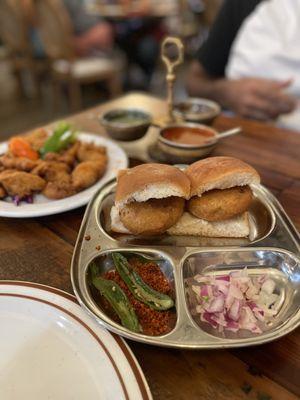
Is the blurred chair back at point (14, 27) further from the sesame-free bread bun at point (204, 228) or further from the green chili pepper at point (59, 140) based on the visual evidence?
the sesame-free bread bun at point (204, 228)

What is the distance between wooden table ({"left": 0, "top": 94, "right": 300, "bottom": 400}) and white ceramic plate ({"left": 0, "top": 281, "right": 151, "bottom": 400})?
0.28 feet

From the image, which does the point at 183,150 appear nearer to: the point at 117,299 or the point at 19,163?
the point at 19,163

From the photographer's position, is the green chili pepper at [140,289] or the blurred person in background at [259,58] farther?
the blurred person in background at [259,58]

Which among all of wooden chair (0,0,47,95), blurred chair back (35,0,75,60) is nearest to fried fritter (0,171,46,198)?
blurred chair back (35,0,75,60)

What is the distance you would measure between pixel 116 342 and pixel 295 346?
0.49m

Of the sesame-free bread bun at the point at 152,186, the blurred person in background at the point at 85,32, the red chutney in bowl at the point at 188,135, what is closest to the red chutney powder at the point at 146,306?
the sesame-free bread bun at the point at 152,186

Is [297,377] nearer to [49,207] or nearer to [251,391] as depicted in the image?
[251,391]

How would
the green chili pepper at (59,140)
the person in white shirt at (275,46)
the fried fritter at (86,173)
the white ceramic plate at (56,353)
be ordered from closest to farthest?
the white ceramic plate at (56,353), the fried fritter at (86,173), the green chili pepper at (59,140), the person in white shirt at (275,46)

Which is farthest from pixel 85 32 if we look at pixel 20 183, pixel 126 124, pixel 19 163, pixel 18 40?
pixel 20 183

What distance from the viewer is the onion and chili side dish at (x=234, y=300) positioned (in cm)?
100

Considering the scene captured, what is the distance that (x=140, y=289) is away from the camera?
3.62 feet

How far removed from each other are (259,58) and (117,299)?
243cm

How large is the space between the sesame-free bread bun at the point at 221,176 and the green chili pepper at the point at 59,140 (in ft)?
2.79

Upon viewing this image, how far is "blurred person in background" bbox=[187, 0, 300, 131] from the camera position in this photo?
2.60m
